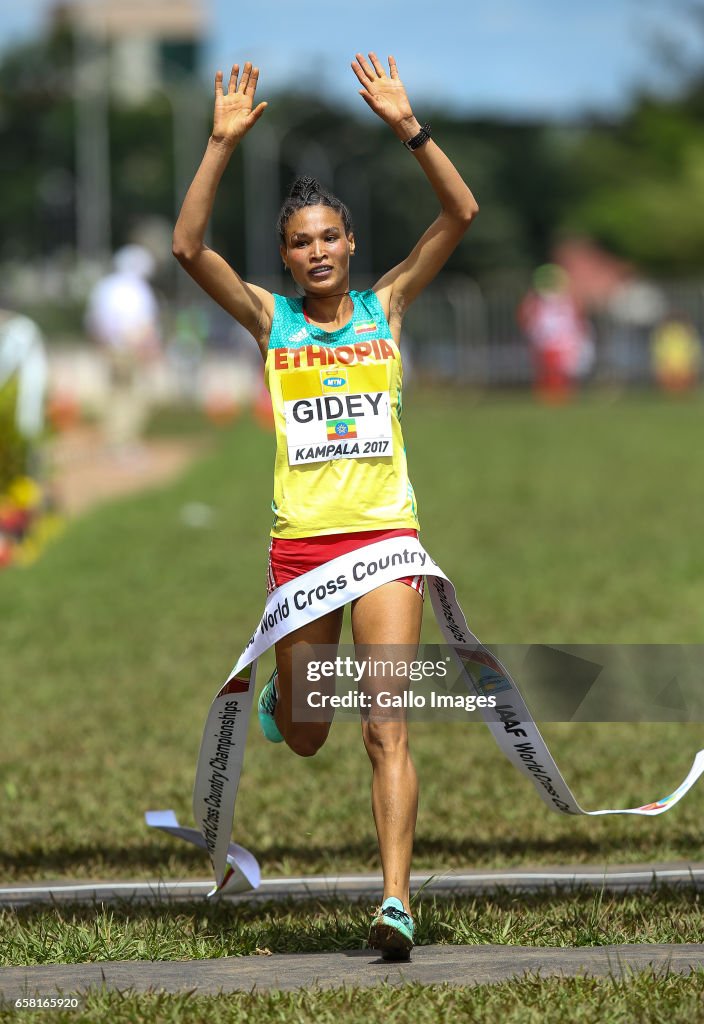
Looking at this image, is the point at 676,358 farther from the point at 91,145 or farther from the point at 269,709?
the point at 269,709

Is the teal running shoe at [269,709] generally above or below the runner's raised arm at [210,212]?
below

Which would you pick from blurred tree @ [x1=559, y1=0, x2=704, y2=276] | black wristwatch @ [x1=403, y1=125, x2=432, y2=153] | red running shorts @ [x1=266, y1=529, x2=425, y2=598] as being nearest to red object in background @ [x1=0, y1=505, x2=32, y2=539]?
red running shorts @ [x1=266, y1=529, x2=425, y2=598]

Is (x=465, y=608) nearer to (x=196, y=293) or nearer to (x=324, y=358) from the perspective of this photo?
(x=324, y=358)

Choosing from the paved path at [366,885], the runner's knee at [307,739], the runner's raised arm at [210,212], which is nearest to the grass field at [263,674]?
the paved path at [366,885]

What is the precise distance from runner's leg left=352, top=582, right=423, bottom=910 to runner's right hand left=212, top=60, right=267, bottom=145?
1.34 m

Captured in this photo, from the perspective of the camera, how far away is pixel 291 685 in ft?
16.8

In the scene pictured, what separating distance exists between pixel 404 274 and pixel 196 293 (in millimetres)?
54362

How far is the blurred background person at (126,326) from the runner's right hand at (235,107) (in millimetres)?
16259

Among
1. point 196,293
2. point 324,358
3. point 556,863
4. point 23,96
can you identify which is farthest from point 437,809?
point 23,96

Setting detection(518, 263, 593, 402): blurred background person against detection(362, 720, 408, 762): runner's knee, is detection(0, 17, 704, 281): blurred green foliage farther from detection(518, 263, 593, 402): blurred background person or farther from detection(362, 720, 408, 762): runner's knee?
detection(362, 720, 408, 762): runner's knee

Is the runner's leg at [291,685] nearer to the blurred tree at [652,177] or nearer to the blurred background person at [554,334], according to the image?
the blurred background person at [554,334]

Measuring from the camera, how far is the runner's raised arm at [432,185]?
4980mm

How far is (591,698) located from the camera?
5266 millimetres

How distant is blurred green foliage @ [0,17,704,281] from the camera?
70062mm
